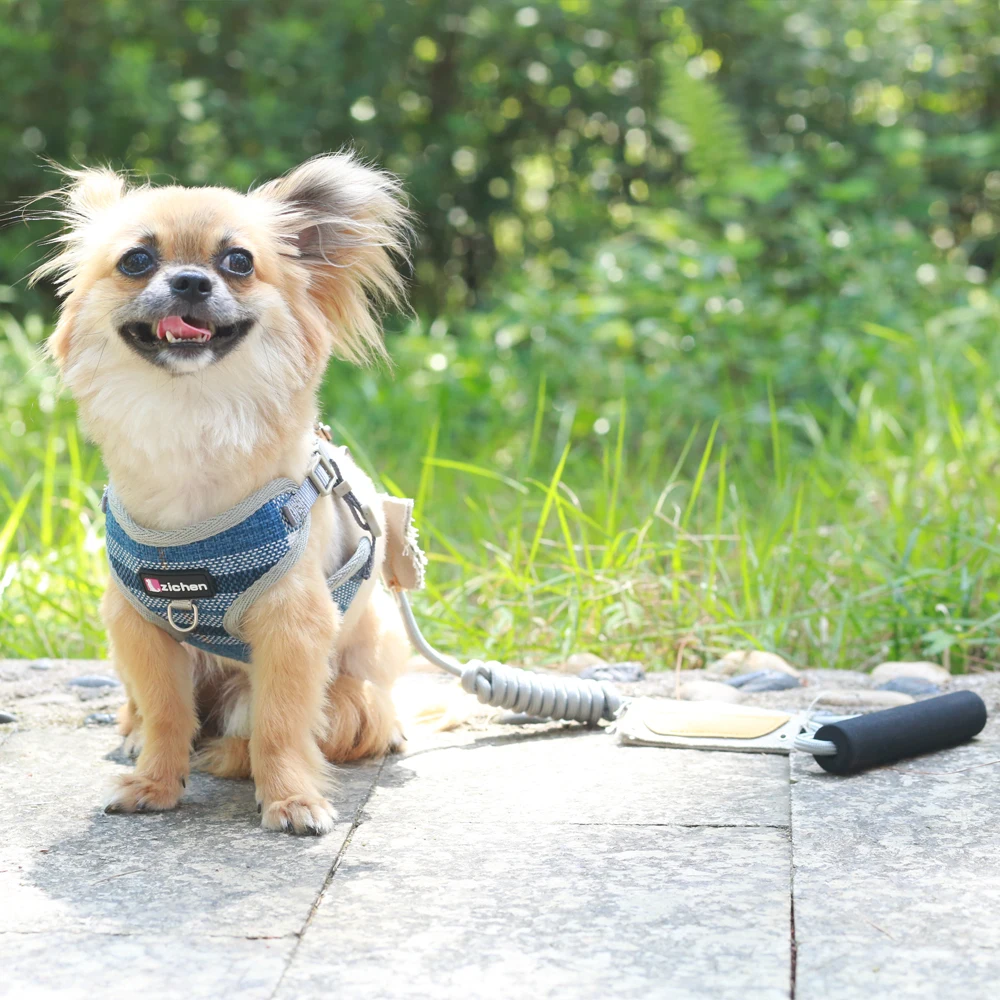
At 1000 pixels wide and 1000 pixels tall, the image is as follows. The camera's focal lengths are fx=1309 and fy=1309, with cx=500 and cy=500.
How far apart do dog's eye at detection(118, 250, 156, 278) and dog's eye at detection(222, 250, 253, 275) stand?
0.13 meters

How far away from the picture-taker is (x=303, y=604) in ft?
8.16

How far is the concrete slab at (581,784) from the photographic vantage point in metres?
2.47

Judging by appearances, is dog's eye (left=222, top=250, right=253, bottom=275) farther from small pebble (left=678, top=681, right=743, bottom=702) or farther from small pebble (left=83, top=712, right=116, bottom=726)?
small pebble (left=678, top=681, right=743, bottom=702)

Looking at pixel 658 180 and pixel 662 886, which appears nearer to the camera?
pixel 662 886

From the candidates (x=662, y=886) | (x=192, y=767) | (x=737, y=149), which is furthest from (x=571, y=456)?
(x=662, y=886)

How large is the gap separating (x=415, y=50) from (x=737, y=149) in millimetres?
2231

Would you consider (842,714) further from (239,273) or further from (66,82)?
(66,82)

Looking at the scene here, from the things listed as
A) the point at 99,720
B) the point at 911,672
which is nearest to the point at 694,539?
the point at 911,672

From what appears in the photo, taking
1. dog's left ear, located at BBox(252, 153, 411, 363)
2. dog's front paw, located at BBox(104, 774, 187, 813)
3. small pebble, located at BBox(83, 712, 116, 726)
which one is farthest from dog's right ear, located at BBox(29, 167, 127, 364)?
small pebble, located at BBox(83, 712, 116, 726)

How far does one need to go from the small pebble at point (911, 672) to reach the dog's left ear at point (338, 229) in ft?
5.58

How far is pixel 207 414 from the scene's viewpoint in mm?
2479

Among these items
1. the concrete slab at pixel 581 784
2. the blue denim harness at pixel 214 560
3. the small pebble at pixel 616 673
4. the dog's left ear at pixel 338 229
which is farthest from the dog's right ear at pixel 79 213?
the small pebble at pixel 616 673

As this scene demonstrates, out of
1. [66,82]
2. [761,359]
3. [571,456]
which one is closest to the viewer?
[571,456]

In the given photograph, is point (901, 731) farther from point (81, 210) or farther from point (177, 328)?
point (81, 210)
